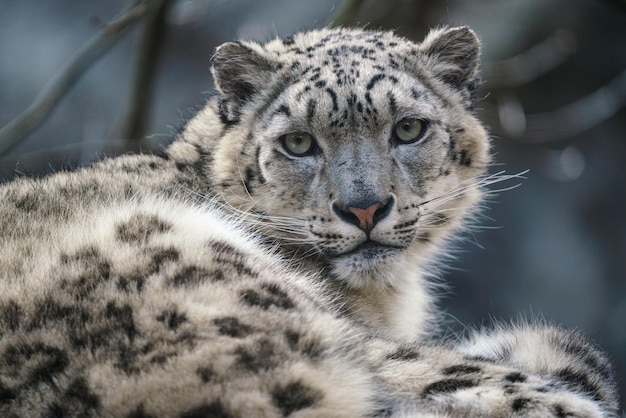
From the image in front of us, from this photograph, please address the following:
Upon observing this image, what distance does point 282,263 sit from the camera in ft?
11.3

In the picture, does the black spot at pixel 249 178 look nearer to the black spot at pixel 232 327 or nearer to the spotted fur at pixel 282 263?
the spotted fur at pixel 282 263

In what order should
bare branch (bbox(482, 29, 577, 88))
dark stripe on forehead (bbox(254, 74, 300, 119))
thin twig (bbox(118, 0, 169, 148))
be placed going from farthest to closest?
bare branch (bbox(482, 29, 577, 88))
thin twig (bbox(118, 0, 169, 148))
dark stripe on forehead (bbox(254, 74, 300, 119))

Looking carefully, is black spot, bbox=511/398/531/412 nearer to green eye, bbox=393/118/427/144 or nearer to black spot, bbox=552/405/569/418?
black spot, bbox=552/405/569/418

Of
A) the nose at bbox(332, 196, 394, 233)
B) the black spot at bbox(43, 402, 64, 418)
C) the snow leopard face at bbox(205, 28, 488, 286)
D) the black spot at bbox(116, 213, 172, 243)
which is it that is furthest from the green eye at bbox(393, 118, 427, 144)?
the black spot at bbox(43, 402, 64, 418)

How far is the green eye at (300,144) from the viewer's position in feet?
12.7

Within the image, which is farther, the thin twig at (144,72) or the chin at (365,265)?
the thin twig at (144,72)

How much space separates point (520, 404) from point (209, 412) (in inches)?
36.7

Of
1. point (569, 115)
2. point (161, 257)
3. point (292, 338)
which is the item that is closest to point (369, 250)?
point (161, 257)

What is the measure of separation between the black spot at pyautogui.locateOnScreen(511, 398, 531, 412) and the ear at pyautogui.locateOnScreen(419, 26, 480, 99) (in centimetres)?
182

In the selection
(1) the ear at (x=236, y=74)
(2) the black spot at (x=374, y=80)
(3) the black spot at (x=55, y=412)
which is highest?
(1) the ear at (x=236, y=74)

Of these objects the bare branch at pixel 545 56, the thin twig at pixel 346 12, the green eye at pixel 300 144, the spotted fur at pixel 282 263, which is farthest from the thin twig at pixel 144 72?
the bare branch at pixel 545 56

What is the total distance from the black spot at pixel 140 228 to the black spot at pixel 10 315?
1.36 ft

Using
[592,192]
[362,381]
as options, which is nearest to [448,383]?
[362,381]

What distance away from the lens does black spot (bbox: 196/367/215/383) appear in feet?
7.86
